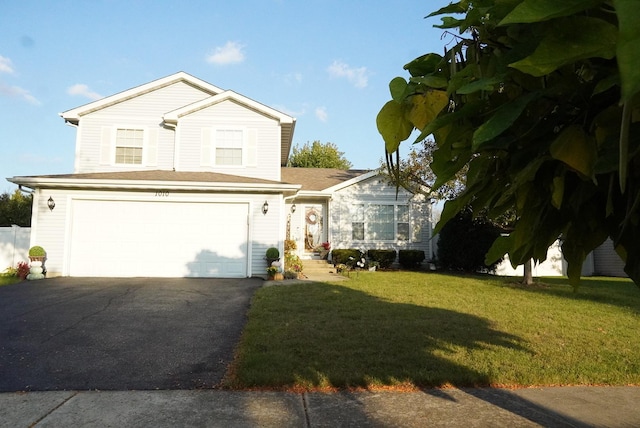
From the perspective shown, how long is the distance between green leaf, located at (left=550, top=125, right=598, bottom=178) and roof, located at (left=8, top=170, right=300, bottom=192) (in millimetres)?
12661

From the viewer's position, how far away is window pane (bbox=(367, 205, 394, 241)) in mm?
18391

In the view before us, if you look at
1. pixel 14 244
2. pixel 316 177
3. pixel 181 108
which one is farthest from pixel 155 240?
pixel 316 177

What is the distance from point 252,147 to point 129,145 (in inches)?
170

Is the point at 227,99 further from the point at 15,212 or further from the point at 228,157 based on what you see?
the point at 15,212

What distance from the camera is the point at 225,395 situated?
445 centimetres

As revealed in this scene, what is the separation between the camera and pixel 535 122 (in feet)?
3.14

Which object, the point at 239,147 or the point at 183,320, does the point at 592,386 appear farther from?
the point at 239,147

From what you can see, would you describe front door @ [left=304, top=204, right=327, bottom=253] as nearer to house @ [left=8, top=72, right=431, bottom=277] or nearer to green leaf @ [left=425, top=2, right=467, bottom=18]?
house @ [left=8, top=72, right=431, bottom=277]

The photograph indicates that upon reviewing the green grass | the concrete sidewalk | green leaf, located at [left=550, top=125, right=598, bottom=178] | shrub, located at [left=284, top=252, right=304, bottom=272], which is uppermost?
green leaf, located at [left=550, top=125, right=598, bottom=178]

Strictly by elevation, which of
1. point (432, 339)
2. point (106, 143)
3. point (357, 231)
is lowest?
point (432, 339)

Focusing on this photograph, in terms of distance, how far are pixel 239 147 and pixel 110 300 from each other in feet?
24.5

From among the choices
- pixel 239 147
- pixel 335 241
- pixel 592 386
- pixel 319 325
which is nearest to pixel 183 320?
pixel 319 325

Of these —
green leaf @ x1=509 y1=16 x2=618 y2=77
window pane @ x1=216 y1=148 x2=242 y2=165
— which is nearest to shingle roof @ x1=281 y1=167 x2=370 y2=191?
window pane @ x1=216 y1=148 x2=242 y2=165

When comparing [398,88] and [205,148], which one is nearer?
[398,88]
